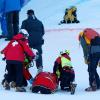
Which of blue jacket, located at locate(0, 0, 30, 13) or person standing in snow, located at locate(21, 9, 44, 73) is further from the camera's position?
blue jacket, located at locate(0, 0, 30, 13)

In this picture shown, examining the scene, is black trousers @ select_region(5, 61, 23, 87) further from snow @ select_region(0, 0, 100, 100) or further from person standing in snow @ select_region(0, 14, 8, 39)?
person standing in snow @ select_region(0, 14, 8, 39)

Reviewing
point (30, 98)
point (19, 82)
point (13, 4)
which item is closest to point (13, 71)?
point (19, 82)

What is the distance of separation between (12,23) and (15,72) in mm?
5937

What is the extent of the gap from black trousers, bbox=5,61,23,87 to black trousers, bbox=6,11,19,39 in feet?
18.8

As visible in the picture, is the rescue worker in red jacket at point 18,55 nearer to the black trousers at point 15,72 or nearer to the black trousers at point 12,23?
the black trousers at point 15,72

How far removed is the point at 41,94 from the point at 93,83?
4.10ft

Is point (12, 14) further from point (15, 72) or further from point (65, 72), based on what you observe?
point (65, 72)

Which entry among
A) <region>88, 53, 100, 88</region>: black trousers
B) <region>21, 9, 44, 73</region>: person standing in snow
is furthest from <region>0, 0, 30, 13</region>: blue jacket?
<region>88, 53, 100, 88</region>: black trousers

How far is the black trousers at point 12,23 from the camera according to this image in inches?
723

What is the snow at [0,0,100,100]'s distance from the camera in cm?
1201

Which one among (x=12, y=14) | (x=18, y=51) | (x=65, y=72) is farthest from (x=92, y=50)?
(x=12, y=14)

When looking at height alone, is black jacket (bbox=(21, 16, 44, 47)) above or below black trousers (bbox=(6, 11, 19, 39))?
below

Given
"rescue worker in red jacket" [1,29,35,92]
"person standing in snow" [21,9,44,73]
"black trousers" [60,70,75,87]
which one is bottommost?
"black trousers" [60,70,75,87]

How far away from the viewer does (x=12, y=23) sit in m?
18.5
